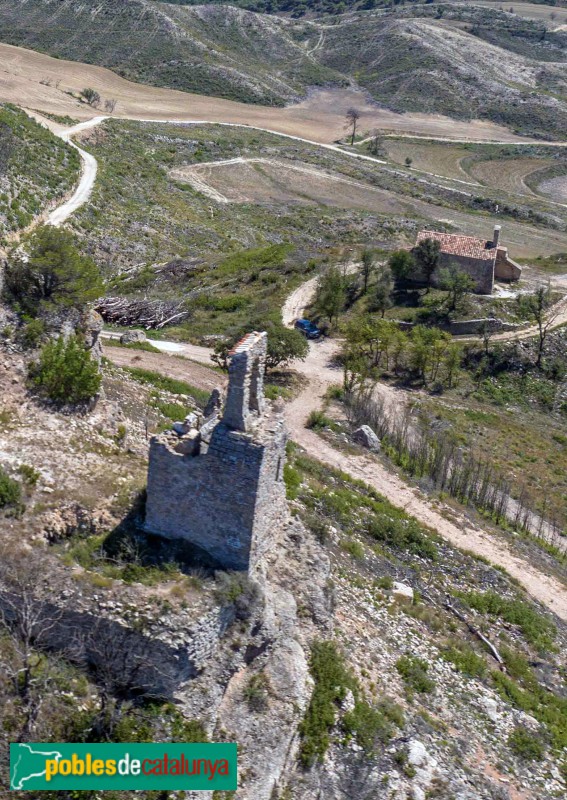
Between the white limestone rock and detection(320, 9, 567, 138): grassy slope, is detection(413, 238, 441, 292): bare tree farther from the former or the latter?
detection(320, 9, 567, 138): grassy slope

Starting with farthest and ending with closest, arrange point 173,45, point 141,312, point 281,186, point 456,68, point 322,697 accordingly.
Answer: point 456,68 → point 173,45 → point 281,186 → point 141,312 → point 322,697

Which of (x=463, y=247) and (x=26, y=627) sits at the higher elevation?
(x=463, y=247)

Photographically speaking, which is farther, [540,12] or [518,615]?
[540,12]

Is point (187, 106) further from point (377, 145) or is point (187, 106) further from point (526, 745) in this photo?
point (526, 745)

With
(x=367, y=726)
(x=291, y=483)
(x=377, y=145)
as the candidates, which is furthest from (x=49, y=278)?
(x=377, y=145)

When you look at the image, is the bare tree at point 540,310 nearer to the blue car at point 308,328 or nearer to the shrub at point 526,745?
the blue car at point 308,328

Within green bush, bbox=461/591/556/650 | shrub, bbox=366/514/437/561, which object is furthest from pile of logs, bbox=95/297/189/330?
green bush, bbox=461/591/556/650
